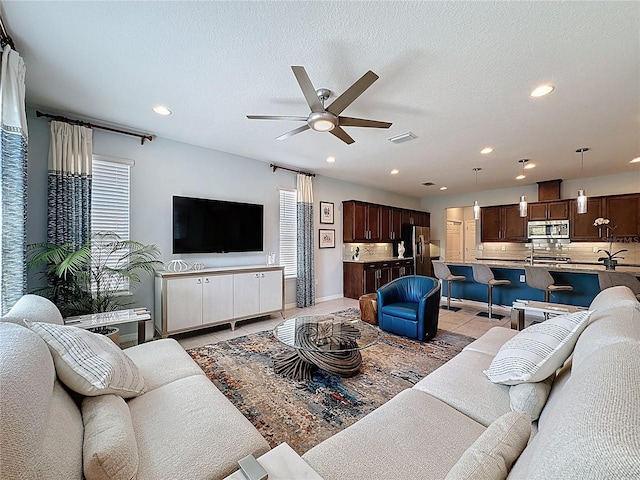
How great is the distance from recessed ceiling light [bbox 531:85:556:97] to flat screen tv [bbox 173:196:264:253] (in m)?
3.87

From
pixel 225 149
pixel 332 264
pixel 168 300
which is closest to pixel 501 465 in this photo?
pixel 168 300

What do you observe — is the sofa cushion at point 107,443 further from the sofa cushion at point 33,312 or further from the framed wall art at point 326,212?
the framed wall art at point 326,212

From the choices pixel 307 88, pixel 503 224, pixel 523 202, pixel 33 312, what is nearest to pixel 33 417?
pixel 33 312

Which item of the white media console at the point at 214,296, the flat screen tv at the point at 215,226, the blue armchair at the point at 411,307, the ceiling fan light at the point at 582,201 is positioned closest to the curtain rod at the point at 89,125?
the flat screen tv at the point at 215,226

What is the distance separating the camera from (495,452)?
0.85 metres

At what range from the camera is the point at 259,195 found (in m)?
4.82

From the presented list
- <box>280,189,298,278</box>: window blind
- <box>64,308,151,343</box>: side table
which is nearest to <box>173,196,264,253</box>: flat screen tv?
<box>280,189,298,278</box>: window blind

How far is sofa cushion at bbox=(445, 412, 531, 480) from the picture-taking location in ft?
2.56

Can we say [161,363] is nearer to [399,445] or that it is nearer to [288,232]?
[399,445]

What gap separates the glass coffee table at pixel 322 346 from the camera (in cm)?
240

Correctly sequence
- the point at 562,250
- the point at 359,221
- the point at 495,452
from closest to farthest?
the point at 495,452 → the point at 359,221 → the point at 562,250

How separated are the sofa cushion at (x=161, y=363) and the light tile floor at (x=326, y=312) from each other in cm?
142

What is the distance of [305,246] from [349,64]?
11.8ft

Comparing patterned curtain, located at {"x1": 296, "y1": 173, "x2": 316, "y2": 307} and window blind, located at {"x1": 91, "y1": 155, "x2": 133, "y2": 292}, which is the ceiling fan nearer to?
window blind, located at {"x1": 91, "y1": 155, "x2": 133, "y2": 292}
